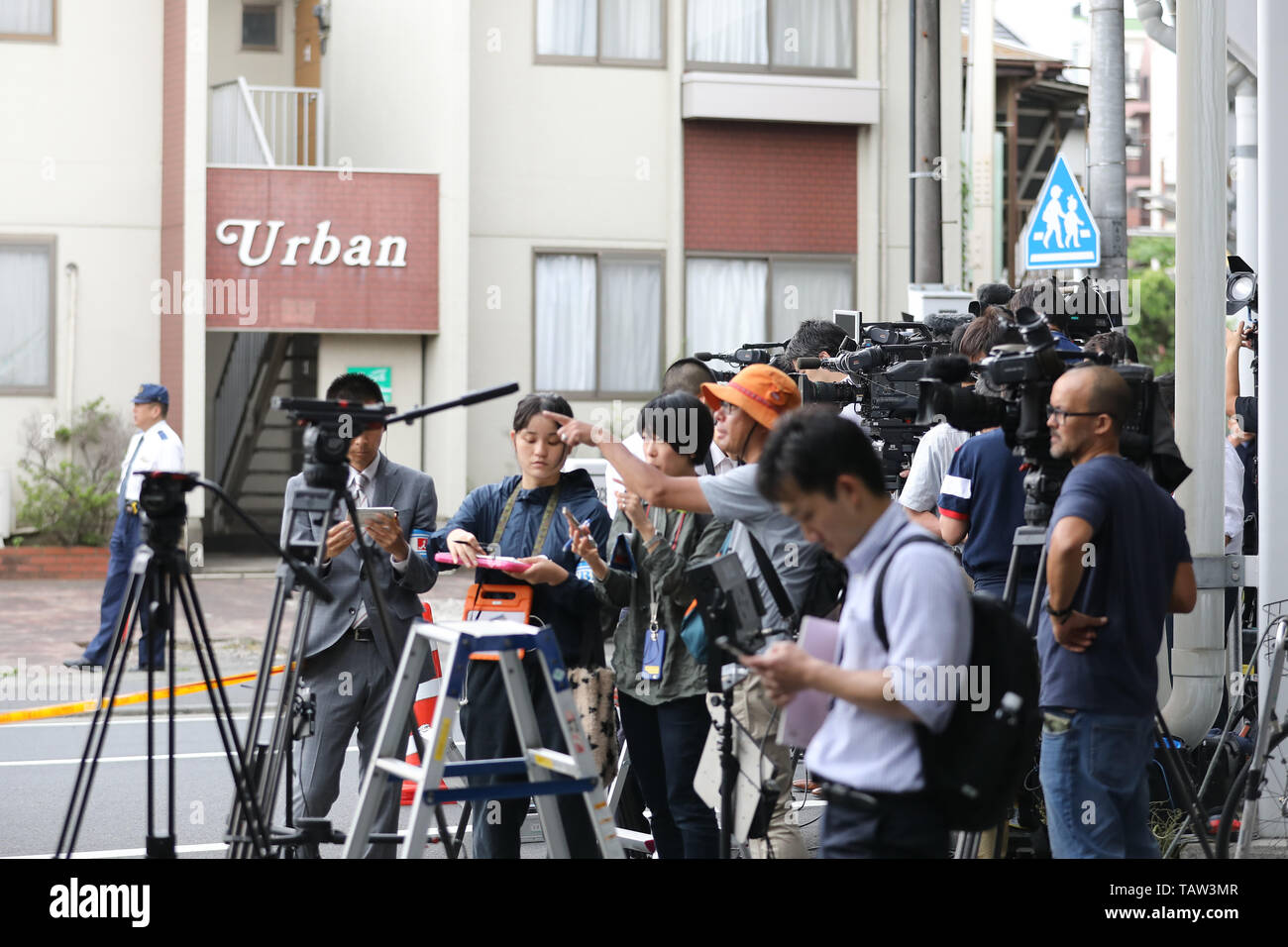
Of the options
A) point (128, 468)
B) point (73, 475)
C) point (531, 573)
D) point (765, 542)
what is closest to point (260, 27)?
point (73, 475)

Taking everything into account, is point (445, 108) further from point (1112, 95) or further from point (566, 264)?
point (1112, 95)

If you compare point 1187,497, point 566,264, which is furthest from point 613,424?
point 1187,497

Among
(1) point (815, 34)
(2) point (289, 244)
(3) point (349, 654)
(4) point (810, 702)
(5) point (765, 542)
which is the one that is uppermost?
(1) point (815, 34)

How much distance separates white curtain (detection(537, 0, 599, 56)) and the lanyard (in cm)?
1487

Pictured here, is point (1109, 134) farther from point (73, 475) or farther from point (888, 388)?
point (73, 475)

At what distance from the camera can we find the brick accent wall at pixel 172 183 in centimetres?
1931

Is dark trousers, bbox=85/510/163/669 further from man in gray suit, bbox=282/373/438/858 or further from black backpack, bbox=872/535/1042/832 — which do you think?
black backpack, bbox=872/535/1042/832

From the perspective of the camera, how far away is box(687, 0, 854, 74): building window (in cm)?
2067

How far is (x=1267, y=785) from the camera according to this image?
23.6 feet

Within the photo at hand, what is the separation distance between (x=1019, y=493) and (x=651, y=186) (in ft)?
47.6

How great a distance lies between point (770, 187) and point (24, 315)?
9318 mm

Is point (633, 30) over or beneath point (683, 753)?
over

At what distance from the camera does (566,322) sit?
20.4 m

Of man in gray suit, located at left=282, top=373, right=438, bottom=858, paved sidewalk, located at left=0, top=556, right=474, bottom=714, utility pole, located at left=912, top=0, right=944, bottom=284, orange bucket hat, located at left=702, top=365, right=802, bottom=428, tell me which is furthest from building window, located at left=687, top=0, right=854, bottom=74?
orange bucket hat, located at left=702, top=365, right=802, bottom=428
